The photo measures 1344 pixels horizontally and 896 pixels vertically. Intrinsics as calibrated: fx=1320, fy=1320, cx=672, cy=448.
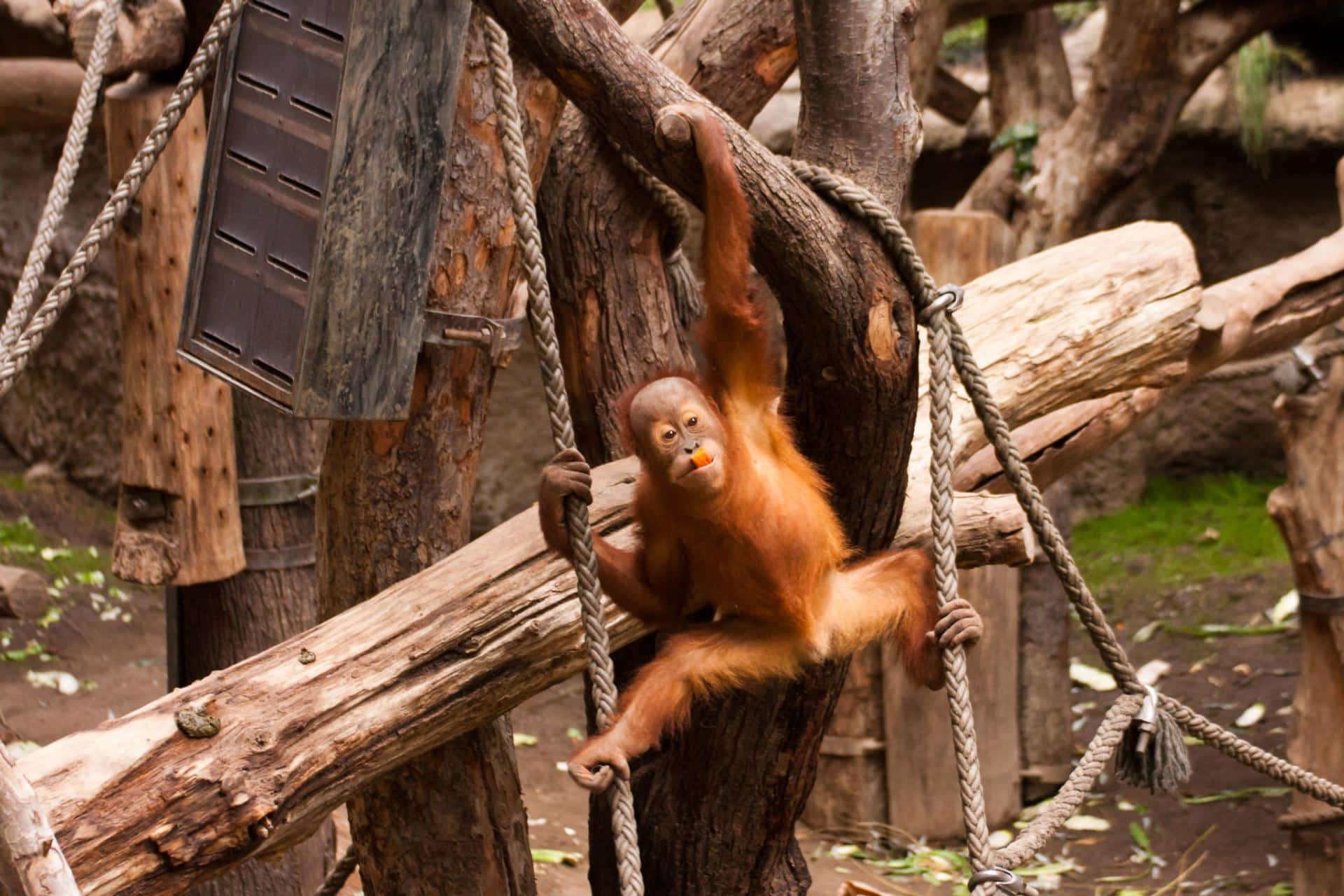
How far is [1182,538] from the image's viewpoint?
7.01 m

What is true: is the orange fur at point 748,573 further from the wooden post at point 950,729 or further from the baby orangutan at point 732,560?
the wooden post at point 950,729

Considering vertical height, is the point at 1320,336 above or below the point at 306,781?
above

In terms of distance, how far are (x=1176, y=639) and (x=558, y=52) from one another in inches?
199

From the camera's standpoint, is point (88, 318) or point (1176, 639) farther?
point (88, 318)

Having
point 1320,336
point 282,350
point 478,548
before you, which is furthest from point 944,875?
point 282,350

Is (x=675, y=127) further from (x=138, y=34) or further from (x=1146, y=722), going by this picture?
(x=138, y=34)

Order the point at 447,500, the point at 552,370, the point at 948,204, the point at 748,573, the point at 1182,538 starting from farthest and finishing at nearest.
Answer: the point at 948,204 < the point at 1182,538 < the point at 447,500 < the point at 748,573 < the point at 552,370

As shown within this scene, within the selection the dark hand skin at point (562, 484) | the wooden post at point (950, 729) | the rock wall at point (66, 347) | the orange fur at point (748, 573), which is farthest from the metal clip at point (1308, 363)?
the rock wall at point (66, 347)

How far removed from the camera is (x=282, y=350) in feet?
8.11

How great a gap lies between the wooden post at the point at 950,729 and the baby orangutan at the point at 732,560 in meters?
2.20

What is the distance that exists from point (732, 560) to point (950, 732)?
8.92ft

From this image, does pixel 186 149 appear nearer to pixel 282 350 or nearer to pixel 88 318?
pixel 282 350

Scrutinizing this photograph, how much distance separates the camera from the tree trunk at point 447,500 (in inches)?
109

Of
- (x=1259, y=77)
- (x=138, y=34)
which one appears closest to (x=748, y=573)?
(x=138, y=34)
